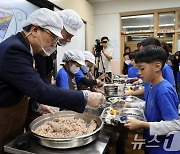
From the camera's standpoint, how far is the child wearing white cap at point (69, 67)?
73.2 inches

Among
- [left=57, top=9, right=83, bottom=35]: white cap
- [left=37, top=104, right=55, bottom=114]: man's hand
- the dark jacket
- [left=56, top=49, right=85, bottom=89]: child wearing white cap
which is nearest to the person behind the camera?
the dark jacket

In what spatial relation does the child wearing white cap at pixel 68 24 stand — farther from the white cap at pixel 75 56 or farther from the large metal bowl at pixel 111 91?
the large metal bowl at pixel 111 91

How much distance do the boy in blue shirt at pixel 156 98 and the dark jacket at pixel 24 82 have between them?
380 millimetres

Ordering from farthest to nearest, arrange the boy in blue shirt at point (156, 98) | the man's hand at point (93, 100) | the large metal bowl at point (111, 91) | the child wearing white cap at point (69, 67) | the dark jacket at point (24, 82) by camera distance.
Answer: the large metal bowl at point (111, 91) → the child wearing white cap at point (69, 67) → the boy in blue shirt at point (156, 98) → the man's hand at point (93, 100) → the dark jacket at point (24, 82)

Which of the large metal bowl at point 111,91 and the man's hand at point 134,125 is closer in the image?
the man's hand at point 134,125

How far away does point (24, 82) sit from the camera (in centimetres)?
83

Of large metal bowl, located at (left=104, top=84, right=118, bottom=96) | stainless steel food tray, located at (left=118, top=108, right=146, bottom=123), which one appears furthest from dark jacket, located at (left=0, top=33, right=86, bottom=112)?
large metal bowl, located at (left=104, top=84, right=118, bottom=96)

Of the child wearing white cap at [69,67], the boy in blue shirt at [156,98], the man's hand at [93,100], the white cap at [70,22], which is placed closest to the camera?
the man's hand at [93,100]

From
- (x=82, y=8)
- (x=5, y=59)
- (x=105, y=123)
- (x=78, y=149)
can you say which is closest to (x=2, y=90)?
(x=5, y=59)

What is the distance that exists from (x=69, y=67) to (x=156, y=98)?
3.60ft

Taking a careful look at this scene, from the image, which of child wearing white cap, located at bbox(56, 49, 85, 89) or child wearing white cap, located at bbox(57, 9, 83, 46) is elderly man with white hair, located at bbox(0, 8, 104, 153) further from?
child wearing white cap, located at bbox(56, 49, 85, 89)

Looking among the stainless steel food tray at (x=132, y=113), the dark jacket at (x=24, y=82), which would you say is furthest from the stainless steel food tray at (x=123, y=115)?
the dark jacket at (x=24, y=82)

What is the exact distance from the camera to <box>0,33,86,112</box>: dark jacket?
0.83m

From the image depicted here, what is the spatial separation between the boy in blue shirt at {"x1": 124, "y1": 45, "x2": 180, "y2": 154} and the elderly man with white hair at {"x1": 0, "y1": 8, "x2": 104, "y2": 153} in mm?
375
